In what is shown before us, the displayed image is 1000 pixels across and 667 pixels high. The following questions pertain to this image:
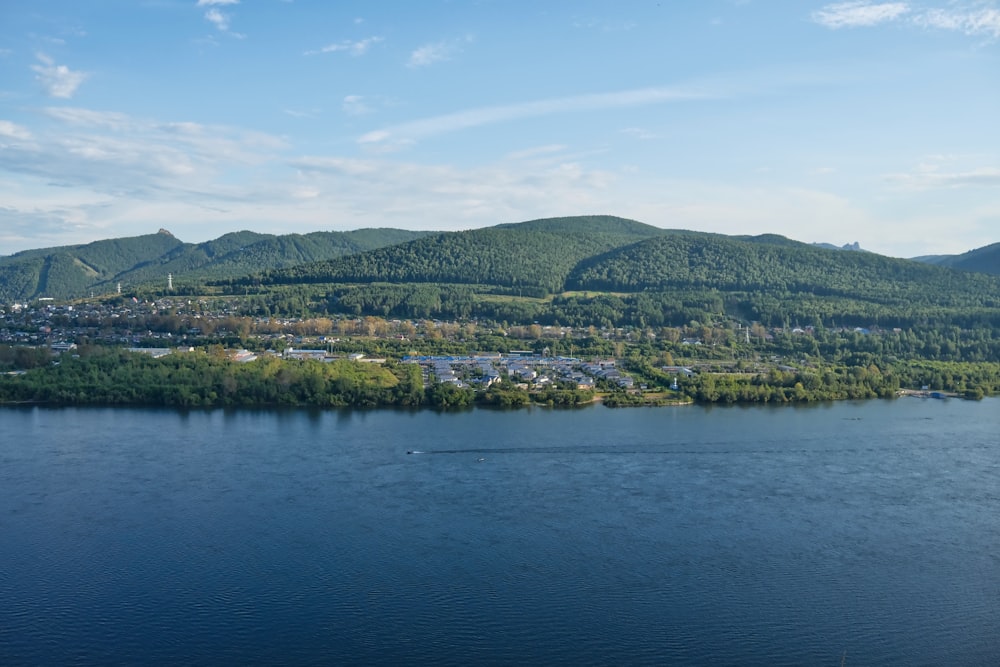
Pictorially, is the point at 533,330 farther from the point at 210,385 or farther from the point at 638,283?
the point at 210,385

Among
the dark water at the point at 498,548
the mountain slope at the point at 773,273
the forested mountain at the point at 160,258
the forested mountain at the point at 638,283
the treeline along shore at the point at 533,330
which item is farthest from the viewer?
the forested mountain at the point at 160,258

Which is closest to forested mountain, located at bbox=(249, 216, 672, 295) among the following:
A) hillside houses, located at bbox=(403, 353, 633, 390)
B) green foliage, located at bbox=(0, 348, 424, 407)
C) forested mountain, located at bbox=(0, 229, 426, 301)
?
forested mountain, located at bbox=(0, 229, 426, 301)

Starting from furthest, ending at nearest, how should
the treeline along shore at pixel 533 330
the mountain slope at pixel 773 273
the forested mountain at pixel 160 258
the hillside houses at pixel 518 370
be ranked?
the forested mountain at pixel 160 258 < the mountain slope at pixel 773 273 < the hillside houses at pixel 518 370 < the treeline along shore at pixel 533 330

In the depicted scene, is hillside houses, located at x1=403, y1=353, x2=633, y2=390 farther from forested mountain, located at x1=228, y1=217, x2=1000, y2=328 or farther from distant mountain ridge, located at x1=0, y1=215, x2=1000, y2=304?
distant mountain ridge, located at x1=0, y1=215, x2=1000, y2=304

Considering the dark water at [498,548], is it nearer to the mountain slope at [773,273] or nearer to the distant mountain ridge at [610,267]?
the mountain slope at [773,273]

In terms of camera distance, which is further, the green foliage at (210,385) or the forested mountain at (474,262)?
the forested mountain at (474,262)

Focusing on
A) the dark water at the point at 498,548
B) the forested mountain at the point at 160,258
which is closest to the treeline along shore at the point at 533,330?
the dark water at the point at 498,548
